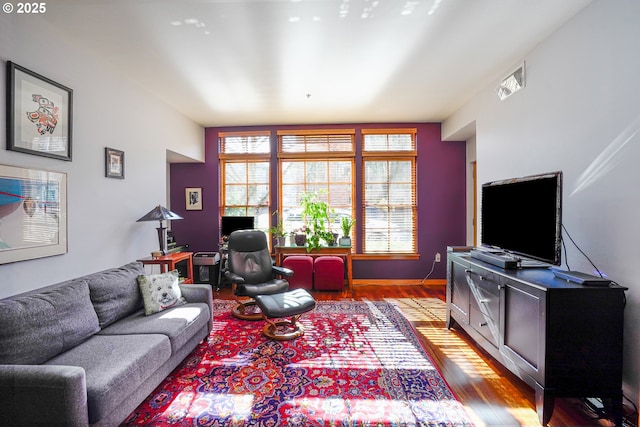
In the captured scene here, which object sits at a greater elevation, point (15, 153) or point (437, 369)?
point (15, 153)

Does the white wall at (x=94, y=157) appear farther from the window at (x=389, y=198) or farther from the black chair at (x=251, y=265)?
the window at (x=389, y=198)

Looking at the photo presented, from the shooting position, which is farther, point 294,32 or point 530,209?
point 294,32

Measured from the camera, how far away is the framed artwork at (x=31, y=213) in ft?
6.33

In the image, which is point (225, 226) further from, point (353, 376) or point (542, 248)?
point (542, 248)

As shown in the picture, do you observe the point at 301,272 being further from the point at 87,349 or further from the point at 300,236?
the point at 87,349

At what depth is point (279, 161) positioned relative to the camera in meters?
5.02

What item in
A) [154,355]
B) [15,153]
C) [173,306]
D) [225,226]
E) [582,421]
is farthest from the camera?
[225,226]

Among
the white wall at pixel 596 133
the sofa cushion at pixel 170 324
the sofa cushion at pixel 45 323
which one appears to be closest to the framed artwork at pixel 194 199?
the sofa cushion at pixel 170 324

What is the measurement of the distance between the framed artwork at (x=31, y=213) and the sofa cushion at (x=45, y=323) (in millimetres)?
407

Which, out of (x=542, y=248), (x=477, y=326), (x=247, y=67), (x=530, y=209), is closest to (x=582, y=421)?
(x=477, y=326)

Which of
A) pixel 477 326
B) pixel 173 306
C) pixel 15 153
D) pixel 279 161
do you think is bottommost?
pixel 477 326

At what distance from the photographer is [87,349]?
6.00 ft

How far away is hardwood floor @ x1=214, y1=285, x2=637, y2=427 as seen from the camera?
176cm

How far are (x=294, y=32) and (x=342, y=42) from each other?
44 cm
